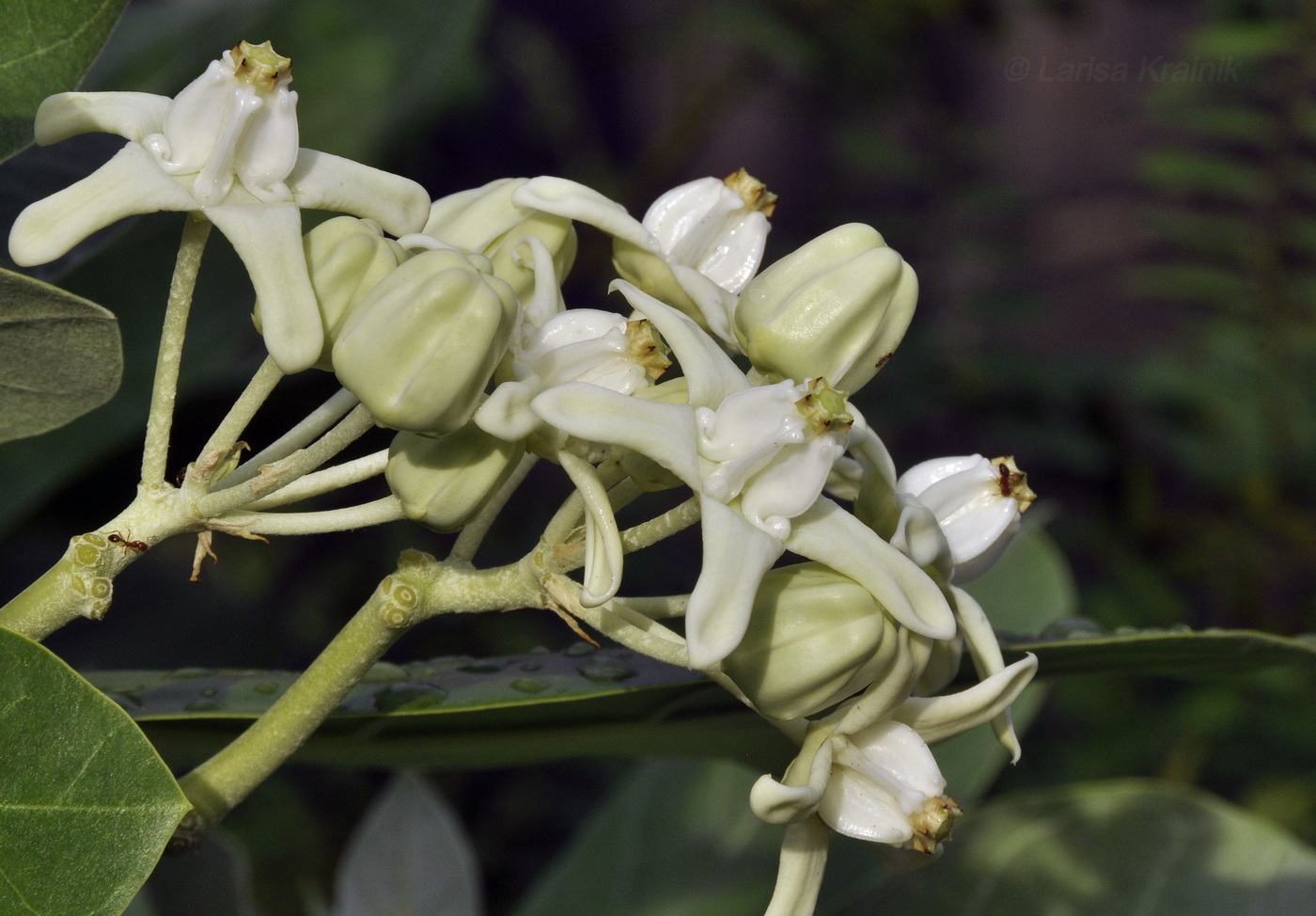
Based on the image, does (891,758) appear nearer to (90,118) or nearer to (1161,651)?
(1161,651)

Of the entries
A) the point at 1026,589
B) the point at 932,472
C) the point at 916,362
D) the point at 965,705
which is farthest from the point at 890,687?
the point at 916,362

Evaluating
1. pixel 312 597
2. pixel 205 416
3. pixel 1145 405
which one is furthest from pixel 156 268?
pixel 1145 405

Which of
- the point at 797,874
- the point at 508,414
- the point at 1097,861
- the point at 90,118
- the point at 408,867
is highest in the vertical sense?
the point at 90,118

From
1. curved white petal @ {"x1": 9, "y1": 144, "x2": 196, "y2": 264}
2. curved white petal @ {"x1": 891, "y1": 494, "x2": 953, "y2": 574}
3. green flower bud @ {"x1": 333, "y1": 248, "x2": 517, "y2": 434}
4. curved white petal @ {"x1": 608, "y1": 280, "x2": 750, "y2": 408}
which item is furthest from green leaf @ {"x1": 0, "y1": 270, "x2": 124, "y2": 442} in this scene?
curved white petal @ {"x1": 891, "y1": 494, "x2": 953, "y2": 574}

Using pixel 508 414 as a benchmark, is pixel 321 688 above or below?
below

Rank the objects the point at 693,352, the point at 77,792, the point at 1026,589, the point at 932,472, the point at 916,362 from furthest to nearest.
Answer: the point at 916,362 < the point at 1026,589 < the point at 932,472 < the point at 693,352 < the point at 77,792

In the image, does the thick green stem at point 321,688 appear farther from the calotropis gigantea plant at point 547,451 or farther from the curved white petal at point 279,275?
the curved white petal at point 279,275
